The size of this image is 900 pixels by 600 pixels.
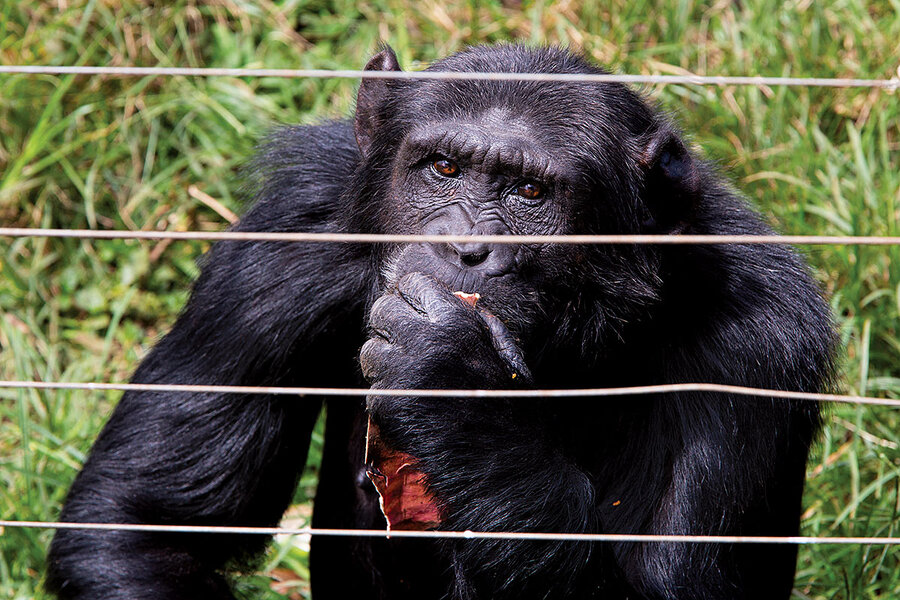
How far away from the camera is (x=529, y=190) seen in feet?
14.9

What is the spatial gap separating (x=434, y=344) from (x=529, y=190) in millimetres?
821

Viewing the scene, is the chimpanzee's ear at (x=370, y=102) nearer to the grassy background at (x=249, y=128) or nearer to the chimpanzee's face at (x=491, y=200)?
the chimpanzee's face at (x=491, y=200)

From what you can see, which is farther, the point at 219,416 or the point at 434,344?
the point at 219,416

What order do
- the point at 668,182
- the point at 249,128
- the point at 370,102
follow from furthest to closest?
the point at 249,128 → the point at 370,102 → the point at 668,182

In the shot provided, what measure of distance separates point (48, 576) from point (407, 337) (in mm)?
2236

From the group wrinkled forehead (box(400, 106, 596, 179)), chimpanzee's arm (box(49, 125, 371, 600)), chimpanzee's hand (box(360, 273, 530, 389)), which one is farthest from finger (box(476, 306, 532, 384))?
chimpanzee's arm (box(49, 125, 371, 600))

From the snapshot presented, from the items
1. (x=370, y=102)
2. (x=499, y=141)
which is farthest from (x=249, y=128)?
(x=499, y=141)

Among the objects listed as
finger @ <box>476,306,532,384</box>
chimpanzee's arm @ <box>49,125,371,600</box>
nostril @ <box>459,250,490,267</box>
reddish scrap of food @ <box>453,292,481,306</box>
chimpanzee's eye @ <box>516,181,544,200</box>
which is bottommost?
chimpanzee's arm @ <box>49,125,371,600</box>

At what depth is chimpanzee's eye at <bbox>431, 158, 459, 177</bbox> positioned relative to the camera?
179 inches

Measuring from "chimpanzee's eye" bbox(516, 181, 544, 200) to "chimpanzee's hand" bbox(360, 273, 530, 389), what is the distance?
0.57m

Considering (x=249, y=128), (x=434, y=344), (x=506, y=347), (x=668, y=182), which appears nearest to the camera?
(x=434, y=344)

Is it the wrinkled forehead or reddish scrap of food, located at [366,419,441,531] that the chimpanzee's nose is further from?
reddish scrap of food, located at [366,419,441,531]

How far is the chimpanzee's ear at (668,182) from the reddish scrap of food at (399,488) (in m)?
1.45

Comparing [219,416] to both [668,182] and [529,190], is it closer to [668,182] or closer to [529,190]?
[529,190]
